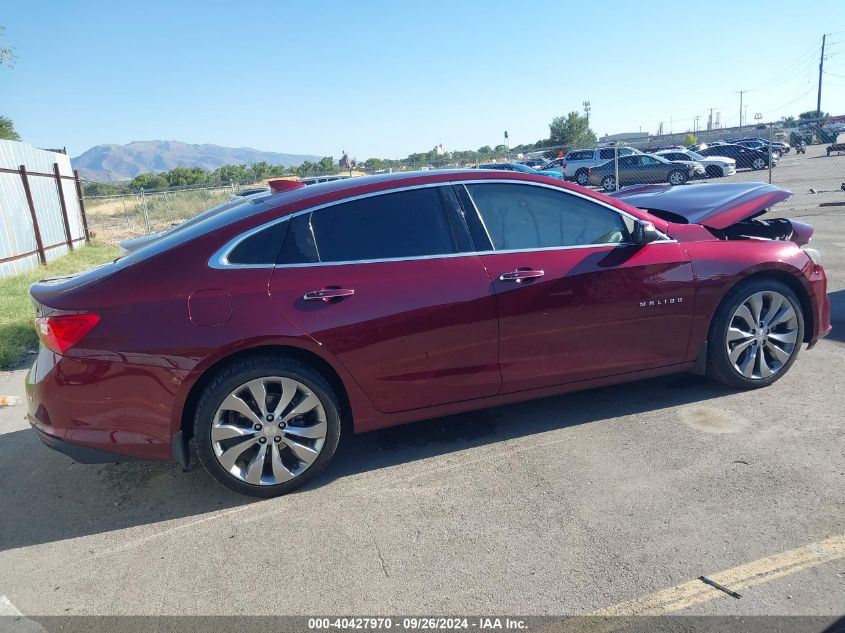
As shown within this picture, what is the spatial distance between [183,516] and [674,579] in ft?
Answer: 8.16

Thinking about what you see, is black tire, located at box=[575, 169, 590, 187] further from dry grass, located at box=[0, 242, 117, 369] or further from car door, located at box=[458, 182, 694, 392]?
car door, located at box=[458, 182, 694, 392]

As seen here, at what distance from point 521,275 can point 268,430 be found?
173 cm

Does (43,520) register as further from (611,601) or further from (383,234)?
(611,601)

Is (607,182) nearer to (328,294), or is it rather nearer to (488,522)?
(328,294)

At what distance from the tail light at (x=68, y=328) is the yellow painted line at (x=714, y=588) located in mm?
2671

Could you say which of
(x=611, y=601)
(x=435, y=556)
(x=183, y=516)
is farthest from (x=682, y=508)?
(x=183, y=516)

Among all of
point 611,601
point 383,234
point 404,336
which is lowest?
point 611,601

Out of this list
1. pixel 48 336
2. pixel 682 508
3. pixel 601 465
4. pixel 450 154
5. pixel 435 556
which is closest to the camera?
pixel 435 556

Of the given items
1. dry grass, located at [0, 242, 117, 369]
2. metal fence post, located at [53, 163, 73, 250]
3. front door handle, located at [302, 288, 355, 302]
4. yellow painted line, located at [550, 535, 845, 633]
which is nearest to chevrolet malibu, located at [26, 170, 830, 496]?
front door handle, located at [302, 288, 355, 302]

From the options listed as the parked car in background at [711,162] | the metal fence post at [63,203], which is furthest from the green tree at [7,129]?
the parked car in background at [711,162]

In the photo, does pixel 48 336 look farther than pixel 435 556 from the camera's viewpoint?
Yes

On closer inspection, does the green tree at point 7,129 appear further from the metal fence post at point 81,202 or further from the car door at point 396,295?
the car door at point 396,295

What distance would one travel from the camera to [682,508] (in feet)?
10.4

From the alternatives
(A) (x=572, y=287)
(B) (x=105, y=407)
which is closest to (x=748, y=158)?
(A) (x=572, y=287)
